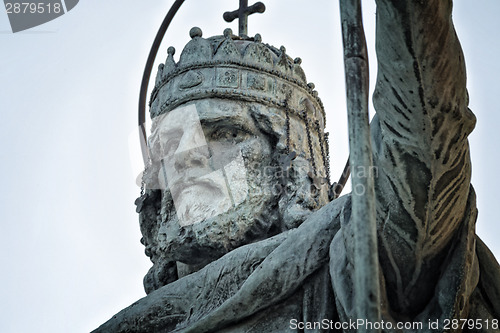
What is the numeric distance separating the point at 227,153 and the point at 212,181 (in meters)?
0.24

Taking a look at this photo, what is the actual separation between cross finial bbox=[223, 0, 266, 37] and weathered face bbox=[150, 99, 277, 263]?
1.21 metres

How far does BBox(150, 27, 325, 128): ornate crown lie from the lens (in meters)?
7.97

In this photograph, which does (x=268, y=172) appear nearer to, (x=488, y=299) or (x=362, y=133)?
(x=488, y=299)

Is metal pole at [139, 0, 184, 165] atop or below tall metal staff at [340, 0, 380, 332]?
atop

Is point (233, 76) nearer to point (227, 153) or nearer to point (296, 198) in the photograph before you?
point (227, 153)

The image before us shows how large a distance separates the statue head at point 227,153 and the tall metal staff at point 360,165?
2449mm

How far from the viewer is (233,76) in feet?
26.3

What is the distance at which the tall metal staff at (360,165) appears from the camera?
15.0 ft

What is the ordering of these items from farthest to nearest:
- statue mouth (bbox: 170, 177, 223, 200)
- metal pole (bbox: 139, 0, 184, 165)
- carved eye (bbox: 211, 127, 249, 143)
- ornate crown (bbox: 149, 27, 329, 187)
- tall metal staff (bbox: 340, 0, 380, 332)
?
metal pole (bbox: 139, 0, 184, 165)
ornate crown (bbox: 149, 27, 329, 187)
carved eye (bbox: 211, 127, 249, 143)
statue mouth (bbox: 170, 177, 223, 200)
tall metal staff (bbox: 340, 0, 380, 332)

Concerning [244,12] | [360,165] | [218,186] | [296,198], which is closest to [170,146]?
[218,186]

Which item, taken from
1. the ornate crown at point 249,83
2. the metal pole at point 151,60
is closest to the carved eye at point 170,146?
the ornate crown at point 249,83

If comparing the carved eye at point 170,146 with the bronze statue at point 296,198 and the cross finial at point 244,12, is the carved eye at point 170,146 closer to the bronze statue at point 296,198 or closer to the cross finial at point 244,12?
the bronze statue at point 296,198

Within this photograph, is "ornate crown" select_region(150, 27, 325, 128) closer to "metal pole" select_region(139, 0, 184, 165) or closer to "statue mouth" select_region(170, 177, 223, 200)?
"metal pole" select_region(139, 0, 184, 165)

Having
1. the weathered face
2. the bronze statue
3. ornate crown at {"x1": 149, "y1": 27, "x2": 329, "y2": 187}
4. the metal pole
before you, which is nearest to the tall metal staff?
the bronze statue
